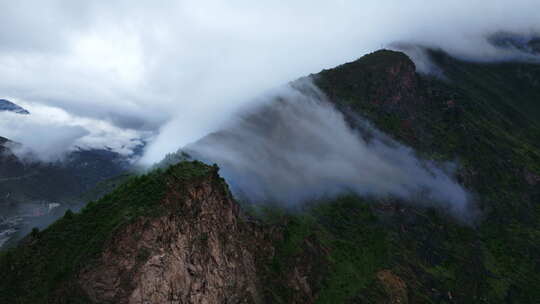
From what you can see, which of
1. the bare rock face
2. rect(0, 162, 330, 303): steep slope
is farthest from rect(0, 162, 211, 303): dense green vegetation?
the bare rock face

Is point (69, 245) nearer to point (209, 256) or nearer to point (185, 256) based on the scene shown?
point (185, 256)

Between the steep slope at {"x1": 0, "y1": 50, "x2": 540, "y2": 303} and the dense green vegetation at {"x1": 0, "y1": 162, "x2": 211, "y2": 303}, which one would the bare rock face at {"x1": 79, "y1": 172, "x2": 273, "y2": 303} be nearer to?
the steep slope at {"x1": 0, "y1": 50, "x2": 540, "y2": 303}

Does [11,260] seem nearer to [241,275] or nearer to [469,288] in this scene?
[241,275]

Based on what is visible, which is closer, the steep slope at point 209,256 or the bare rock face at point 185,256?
the bare rock face at point 185,256

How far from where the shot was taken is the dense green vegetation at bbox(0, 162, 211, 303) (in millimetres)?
73125

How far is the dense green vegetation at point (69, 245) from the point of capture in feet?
240

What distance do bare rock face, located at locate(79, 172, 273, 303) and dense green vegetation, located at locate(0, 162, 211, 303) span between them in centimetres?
224

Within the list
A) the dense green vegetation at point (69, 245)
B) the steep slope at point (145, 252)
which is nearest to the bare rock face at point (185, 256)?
the steep slope at point (145, 252)

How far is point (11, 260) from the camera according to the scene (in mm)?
77938

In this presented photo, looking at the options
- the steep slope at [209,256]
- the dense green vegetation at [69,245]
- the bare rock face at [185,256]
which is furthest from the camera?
the steep slope at [209,256]

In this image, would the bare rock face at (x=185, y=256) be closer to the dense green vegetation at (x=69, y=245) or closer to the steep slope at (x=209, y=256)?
the steep slope at (x=209, y=256)

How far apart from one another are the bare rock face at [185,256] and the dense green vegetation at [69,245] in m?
2.24

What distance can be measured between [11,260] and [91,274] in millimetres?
17200

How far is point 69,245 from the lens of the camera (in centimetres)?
7938
